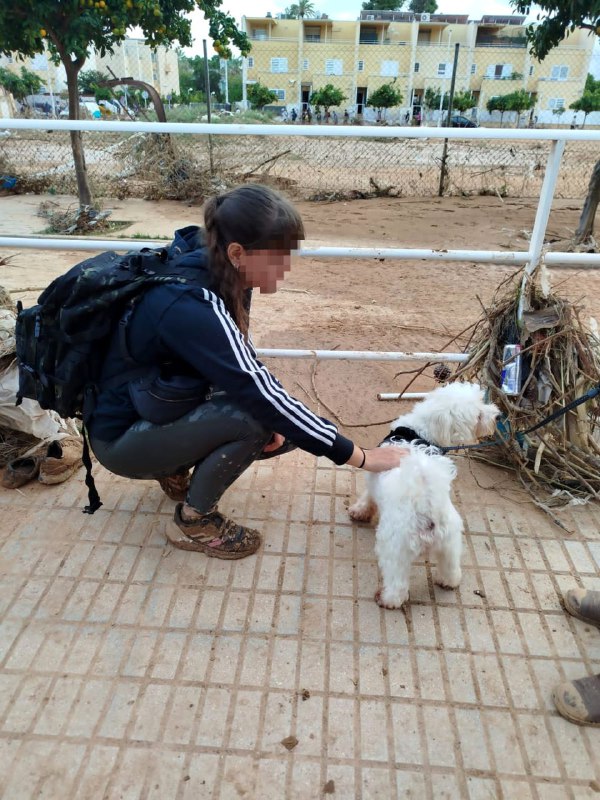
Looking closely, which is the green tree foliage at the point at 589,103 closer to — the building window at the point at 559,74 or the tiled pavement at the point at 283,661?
the building window at the point at 559,74

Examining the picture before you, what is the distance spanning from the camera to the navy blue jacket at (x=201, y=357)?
1.82 meters

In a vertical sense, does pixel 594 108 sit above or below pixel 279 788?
above

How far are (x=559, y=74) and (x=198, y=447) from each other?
49502 millimetres

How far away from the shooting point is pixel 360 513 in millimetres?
2549

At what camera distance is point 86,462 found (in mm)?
2322

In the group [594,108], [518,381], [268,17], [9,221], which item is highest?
[268,17]

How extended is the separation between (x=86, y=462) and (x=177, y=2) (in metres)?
10.0

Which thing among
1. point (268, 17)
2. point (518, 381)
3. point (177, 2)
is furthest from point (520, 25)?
point (518, 381)

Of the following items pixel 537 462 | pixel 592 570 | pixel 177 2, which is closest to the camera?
pixel 592 570

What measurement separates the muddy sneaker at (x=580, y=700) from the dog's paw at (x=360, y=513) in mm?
991

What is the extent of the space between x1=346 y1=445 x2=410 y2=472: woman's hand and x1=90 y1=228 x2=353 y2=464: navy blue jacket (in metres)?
0.06

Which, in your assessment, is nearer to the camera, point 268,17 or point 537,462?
point 537,462

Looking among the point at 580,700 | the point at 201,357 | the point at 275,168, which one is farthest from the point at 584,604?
the point at 275,168

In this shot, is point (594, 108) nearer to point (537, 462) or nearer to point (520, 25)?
point (520, 25)
